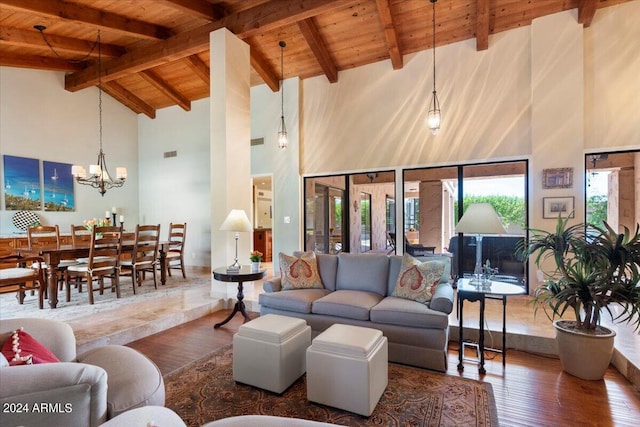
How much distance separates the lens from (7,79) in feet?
19.6

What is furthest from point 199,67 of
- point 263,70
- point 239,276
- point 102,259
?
point 239,276

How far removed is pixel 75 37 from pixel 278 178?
14.2 ft

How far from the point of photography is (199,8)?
463 cm

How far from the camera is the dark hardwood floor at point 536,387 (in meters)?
2.12

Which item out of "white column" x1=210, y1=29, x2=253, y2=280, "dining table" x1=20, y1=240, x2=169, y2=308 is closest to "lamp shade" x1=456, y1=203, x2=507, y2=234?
"white column" x1=210, y1=29, x2=253, y2=280

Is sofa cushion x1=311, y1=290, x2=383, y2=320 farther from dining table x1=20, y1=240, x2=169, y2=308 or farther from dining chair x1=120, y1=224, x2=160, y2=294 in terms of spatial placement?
dining table x1=20, y1=240, x2=169, y2=308

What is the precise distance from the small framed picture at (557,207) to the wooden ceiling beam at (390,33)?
3229 millimetres

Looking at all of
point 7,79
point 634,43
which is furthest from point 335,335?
point 7,79

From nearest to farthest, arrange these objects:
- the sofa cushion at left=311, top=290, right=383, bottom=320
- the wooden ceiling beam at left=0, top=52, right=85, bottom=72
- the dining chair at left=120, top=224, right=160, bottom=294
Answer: the sofa cushion at left=311, top=290, right=383, bottom=320
the dining chair at left=120, top=224, right=160, bottom=294
the wooden ceiling beam at left=0, top=52, right=85, bottom=72

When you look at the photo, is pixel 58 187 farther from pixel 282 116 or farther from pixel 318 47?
pixel 318 47

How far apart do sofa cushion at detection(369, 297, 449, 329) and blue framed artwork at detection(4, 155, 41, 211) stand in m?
7.00

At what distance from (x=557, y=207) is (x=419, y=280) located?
2.94 m

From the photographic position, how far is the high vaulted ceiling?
451cm

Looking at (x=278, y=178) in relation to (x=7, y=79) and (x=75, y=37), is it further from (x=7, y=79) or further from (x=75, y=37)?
(x=7, y=79)
